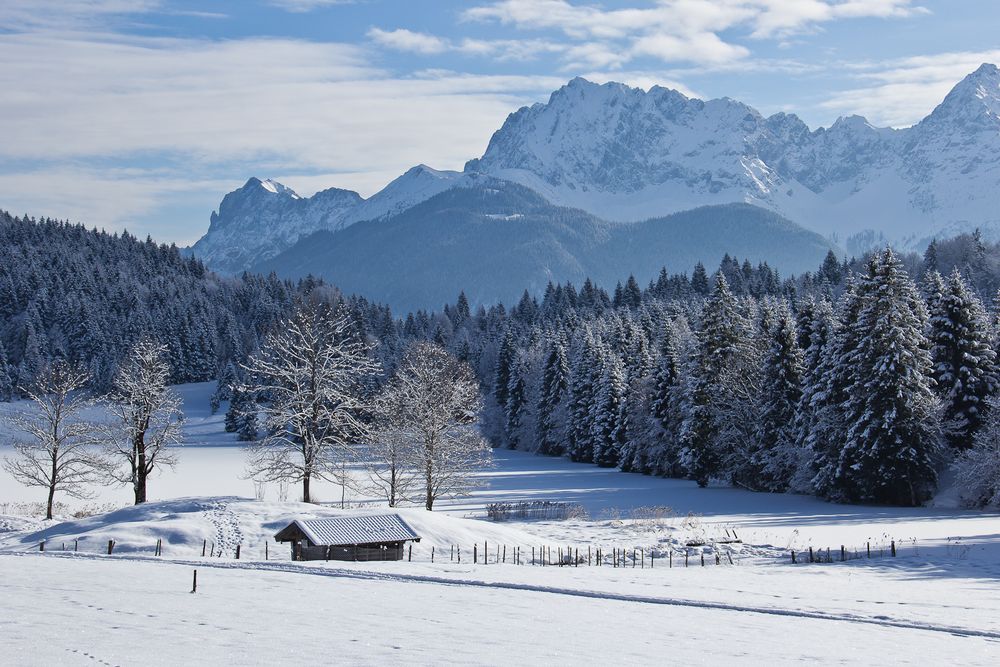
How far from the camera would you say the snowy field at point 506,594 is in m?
18.7

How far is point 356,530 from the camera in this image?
35500mm

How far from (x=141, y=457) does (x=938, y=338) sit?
46277 millimetres

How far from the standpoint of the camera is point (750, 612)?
2519cm

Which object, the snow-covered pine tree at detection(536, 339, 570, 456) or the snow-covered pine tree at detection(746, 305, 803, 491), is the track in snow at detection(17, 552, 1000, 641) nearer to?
the snow-covered pine tree at detection(746, 305, 803, 491)

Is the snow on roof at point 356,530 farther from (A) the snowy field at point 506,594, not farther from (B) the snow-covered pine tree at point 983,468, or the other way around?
(B) the snow-covered pine tree at point 983,468

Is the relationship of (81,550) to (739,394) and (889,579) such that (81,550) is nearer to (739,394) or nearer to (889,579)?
(889,579)

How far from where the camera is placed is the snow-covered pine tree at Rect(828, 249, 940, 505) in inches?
2142

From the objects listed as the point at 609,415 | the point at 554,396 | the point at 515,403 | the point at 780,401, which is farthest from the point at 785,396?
the point at 515,403

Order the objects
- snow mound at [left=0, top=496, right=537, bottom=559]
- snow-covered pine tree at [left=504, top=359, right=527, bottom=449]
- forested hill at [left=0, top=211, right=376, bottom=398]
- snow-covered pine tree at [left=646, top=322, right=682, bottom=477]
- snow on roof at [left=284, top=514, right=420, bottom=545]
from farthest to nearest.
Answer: forested hill at [left=0, top=211, right=376, bottom=398] < snow-covered pine tree at [left=504, top=359, right=527, bottom=449] < snow-covered pine tree at [left=646, top=322, right=682, bottom=477] < snow mound at [left=0, top=496, right=537, bottom=559] < snow on roof at [left=284, top=514, right=420, bottom=545]

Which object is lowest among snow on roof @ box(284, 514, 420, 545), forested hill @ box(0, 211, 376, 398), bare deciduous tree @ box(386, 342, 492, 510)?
snow on roof @ box(284, 514, 420, 545)

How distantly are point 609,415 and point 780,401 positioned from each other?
27806 millimetres

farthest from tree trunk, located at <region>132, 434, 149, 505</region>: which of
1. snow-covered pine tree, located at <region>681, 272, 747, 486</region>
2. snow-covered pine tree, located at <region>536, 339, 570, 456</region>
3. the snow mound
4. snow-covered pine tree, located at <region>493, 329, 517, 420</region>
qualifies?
snow-covered pine tree, located at <region>493, 329, 517, 420</region>

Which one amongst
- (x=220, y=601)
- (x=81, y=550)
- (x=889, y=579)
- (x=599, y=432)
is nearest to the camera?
(x=220, y=601)

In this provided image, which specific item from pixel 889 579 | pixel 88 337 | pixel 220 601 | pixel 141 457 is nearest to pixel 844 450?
pixel 889 579
